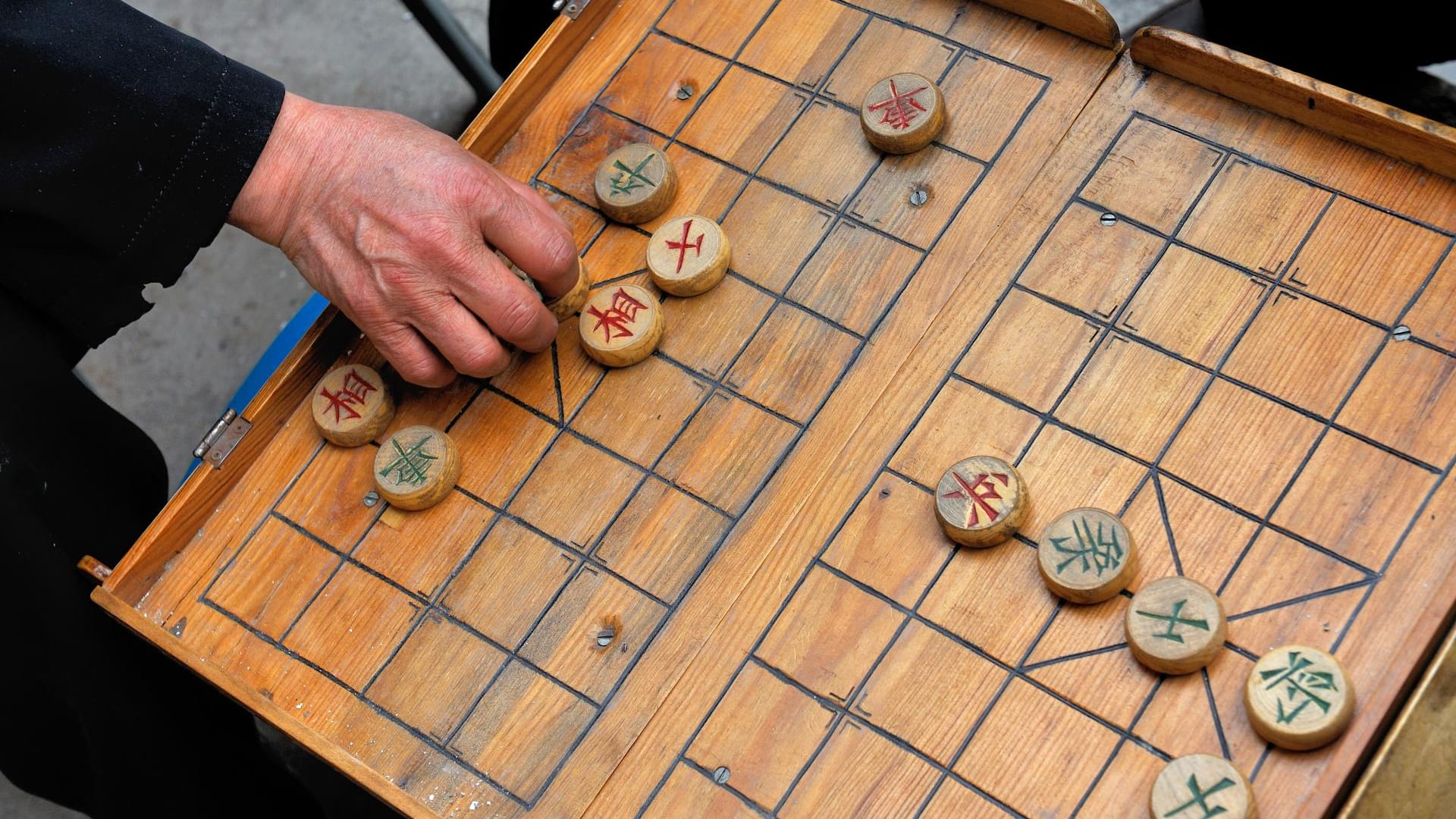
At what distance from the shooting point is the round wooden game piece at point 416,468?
60.4 inches

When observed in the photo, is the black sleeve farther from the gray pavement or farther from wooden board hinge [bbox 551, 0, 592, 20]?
the gray pavement

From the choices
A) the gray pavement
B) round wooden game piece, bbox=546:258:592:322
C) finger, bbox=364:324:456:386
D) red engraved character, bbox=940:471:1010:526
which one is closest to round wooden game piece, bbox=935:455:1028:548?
red engraved character, bbox=940:471:1010:526

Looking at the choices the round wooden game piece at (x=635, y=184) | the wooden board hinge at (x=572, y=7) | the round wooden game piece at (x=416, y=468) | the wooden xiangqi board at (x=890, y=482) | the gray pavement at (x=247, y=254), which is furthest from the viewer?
the gray pavement at (x=247, y=254)

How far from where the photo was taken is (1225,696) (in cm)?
125

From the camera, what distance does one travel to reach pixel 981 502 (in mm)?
1354

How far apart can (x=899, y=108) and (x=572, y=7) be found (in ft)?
1.69

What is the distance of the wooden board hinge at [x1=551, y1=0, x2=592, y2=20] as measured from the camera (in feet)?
5.90

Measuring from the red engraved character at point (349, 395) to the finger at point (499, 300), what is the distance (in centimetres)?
20

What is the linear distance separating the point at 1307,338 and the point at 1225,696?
40 cm

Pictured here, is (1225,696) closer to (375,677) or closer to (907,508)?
(907,508)

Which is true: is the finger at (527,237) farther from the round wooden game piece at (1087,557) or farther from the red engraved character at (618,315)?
the round wooden game piece at (1087,557)

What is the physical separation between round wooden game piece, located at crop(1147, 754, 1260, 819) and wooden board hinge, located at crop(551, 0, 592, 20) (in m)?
1.23

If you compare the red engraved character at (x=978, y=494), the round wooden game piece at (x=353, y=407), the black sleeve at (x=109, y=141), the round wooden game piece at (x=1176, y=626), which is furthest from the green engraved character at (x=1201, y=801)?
the black sleeve at (x=109, y=141)

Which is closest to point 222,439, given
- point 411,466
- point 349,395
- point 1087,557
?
point 349,395
